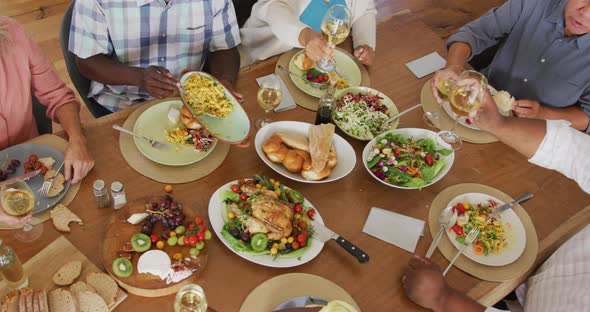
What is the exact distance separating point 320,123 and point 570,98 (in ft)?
4.12

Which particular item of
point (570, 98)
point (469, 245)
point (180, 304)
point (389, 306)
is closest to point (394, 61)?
point (570, 98)

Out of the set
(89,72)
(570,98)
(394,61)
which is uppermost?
(89,72)

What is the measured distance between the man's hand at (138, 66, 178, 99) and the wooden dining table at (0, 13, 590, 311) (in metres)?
0.14

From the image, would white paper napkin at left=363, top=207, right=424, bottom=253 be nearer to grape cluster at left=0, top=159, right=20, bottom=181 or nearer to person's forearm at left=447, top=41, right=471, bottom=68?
person's forearm at left=447, top=41, right=471, bottom=68

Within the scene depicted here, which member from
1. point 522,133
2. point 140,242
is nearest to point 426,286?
point 522,133

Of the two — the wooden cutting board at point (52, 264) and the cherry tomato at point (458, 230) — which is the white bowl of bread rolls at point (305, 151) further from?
the wooden cutting board at point (52, 264)

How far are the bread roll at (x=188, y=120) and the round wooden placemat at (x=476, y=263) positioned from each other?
88 centimetres

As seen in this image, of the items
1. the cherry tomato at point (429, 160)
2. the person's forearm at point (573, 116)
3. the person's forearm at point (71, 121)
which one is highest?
the person's forearm at point (71, 121)

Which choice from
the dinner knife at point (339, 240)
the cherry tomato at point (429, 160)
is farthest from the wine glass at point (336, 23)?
the dinner knife at point (339, 240)

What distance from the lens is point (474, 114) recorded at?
5.70 feet

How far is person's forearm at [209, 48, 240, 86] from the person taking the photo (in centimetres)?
197

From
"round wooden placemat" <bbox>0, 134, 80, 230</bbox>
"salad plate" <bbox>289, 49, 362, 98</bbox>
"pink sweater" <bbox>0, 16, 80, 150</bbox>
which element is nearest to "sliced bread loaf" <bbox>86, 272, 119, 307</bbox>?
"round wooden placemat" <bbox>0, 134, 80, 230</bbox>

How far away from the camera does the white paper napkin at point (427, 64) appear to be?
2.13 m

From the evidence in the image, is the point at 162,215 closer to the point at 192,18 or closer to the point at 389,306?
the point at 389,306
